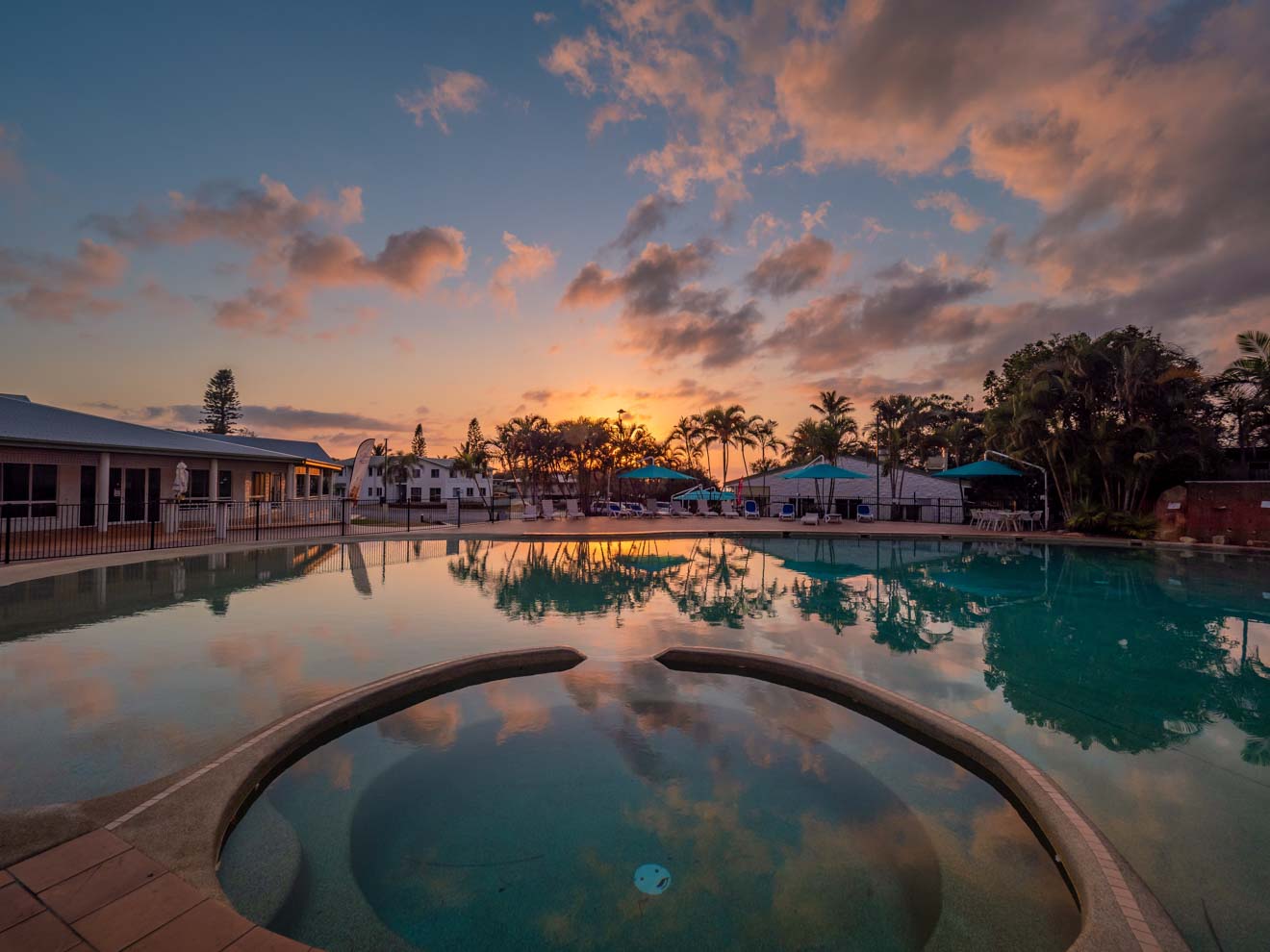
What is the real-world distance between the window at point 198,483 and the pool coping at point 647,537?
268 inches

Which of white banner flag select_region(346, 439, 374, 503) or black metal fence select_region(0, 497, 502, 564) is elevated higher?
white banner flag select_region(346, 439, 374, 503)

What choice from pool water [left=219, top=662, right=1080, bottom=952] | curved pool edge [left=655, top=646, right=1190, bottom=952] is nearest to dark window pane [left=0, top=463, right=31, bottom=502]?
pool water [left=219, top=662, right=1080, bottom=952]

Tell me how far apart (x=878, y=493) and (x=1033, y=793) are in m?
30.5

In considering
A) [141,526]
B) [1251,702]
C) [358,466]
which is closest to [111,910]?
[1251,702]

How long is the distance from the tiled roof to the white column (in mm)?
686

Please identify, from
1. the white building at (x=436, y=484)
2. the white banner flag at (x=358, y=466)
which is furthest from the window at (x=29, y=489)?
the white building at (x=436, y=484)

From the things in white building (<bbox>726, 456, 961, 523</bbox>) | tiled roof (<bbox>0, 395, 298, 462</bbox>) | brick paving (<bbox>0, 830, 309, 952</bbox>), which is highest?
tiled roof (<bbox>0, 395, 298, 462</bbox>)

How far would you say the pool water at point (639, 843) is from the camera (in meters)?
2.54

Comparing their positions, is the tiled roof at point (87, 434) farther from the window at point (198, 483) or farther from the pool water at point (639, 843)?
the pool water at point (639, 843)

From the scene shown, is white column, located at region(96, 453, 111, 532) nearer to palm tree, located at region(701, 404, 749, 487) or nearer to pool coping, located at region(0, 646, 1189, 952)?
pool coping, located at region(0, 646, 1189, 952)

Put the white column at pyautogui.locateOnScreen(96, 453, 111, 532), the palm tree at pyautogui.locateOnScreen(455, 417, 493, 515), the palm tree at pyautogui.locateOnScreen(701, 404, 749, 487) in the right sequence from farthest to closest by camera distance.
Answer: the palm tree at pyautogui.locateOnScreen(455, 417, 493, 515)
the palm tree at pyautogui.locateOnScreen(701, 404, 749, 487)
the white column at pyautogui.locateOnScreen(96, 453, 111, 532)

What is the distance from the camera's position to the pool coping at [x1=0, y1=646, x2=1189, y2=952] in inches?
88.2

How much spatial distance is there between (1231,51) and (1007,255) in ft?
17.2

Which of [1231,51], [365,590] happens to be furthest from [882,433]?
[365,590]
